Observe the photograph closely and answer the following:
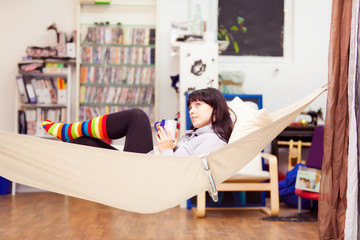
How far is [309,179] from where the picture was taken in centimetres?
324

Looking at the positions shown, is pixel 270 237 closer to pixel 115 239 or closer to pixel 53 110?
pixel 115 239

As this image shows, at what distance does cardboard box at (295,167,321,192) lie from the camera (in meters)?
3.21

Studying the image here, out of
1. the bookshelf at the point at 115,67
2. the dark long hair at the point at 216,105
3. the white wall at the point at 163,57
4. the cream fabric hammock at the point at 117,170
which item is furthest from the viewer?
the white wall at the point at 163,57

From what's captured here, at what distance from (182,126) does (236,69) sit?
4.57 feet

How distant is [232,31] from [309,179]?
2.30 metres

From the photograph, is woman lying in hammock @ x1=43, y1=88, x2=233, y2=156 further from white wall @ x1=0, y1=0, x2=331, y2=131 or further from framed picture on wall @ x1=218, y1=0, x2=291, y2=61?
framed picture on wall @ x1=218, y1=0, x2=291, y2=61

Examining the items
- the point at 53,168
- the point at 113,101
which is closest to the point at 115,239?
the point at 53,168

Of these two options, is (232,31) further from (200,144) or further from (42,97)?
(200,144)

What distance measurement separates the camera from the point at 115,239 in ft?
8.46

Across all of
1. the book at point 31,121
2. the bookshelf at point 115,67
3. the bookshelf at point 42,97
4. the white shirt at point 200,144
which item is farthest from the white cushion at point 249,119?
the book at point 31,121

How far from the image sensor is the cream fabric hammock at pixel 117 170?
1.61m

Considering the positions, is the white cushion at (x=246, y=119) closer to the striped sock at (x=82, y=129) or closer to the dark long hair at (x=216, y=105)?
the dark long hair at (x=216, y=105)

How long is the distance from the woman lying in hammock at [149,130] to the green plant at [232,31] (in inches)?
116

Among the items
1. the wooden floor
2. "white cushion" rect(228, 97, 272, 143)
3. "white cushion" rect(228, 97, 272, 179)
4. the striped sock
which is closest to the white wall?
the wooden floor
